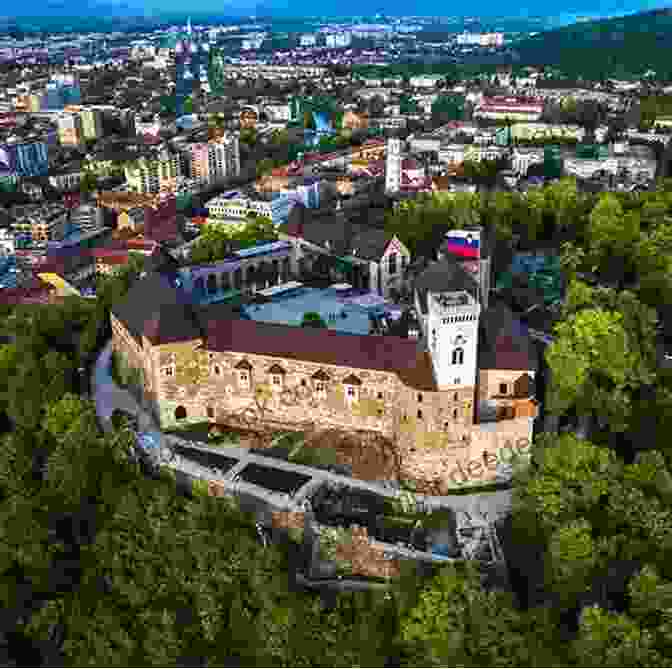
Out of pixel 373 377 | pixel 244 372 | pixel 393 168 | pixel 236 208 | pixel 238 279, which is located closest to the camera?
pixel 373 377

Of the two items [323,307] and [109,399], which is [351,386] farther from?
[109,399]

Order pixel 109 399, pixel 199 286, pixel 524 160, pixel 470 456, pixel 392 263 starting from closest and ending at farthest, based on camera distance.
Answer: pixel 470 456
pixel 109 399
pixel 199 286
pixel 392 263
pixel 524 160

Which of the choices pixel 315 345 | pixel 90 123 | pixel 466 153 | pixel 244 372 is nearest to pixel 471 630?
pixel 315 345

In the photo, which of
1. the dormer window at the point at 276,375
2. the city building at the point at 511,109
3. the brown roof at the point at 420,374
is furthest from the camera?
the city building at the point at 511,109

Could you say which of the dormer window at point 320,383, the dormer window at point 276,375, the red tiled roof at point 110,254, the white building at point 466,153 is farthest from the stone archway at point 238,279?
the white building at point 466,153

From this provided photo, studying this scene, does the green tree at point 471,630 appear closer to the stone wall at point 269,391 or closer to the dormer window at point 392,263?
the stone wall at point 269,391

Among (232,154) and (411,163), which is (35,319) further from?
(232,154)

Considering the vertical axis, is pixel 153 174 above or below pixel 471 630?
above

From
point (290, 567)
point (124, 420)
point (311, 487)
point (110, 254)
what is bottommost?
point (290, 567)
